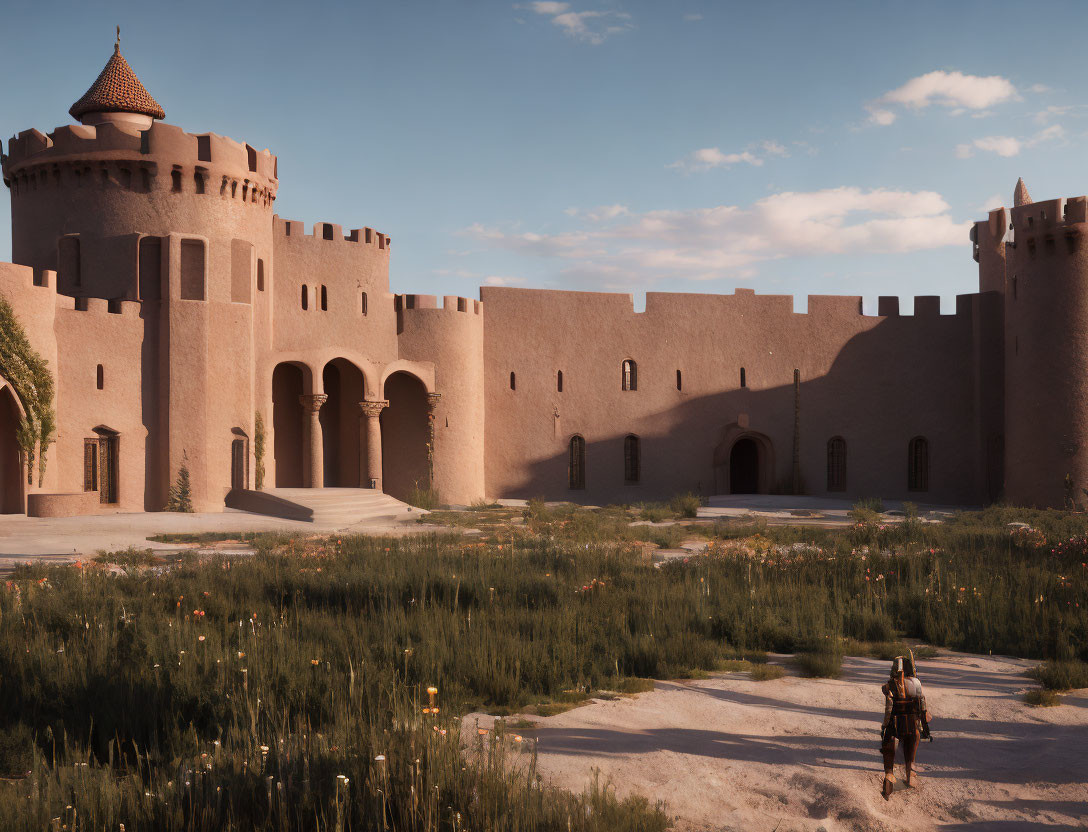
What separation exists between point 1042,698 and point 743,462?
25688 millimetres

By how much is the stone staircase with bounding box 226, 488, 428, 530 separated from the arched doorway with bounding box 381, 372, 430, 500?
3.48m

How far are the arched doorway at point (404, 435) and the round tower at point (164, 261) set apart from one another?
5.34 metres

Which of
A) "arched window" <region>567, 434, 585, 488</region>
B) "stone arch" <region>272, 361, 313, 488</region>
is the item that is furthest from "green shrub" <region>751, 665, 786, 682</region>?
"arched window" <region>567, 434, 585, 488</region>

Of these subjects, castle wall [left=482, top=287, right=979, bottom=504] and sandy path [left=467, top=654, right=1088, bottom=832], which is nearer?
sandy path [left=467, top=654, right=1088, bottom=832]

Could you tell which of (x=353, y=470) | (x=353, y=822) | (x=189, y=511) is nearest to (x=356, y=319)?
(x=353, y=470)

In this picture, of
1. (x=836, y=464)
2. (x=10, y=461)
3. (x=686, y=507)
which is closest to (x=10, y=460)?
(x=10, y=461)

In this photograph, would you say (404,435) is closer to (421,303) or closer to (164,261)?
(421,303)

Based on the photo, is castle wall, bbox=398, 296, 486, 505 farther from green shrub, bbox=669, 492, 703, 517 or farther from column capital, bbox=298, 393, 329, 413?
green shrub, bbox=669, 492, 703, 517

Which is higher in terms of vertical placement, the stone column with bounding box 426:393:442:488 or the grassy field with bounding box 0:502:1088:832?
the stone column with bounding box 426:393:442:488

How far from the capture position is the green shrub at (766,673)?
7.38 meters

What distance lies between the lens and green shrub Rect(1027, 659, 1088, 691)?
23.4ft

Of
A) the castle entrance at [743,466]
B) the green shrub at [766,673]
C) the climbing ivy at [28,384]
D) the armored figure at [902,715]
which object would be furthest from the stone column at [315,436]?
the armored figure at [902,715]

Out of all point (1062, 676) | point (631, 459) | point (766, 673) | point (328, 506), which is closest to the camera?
point (1062, 676)

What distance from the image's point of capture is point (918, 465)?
3066 centimetres
